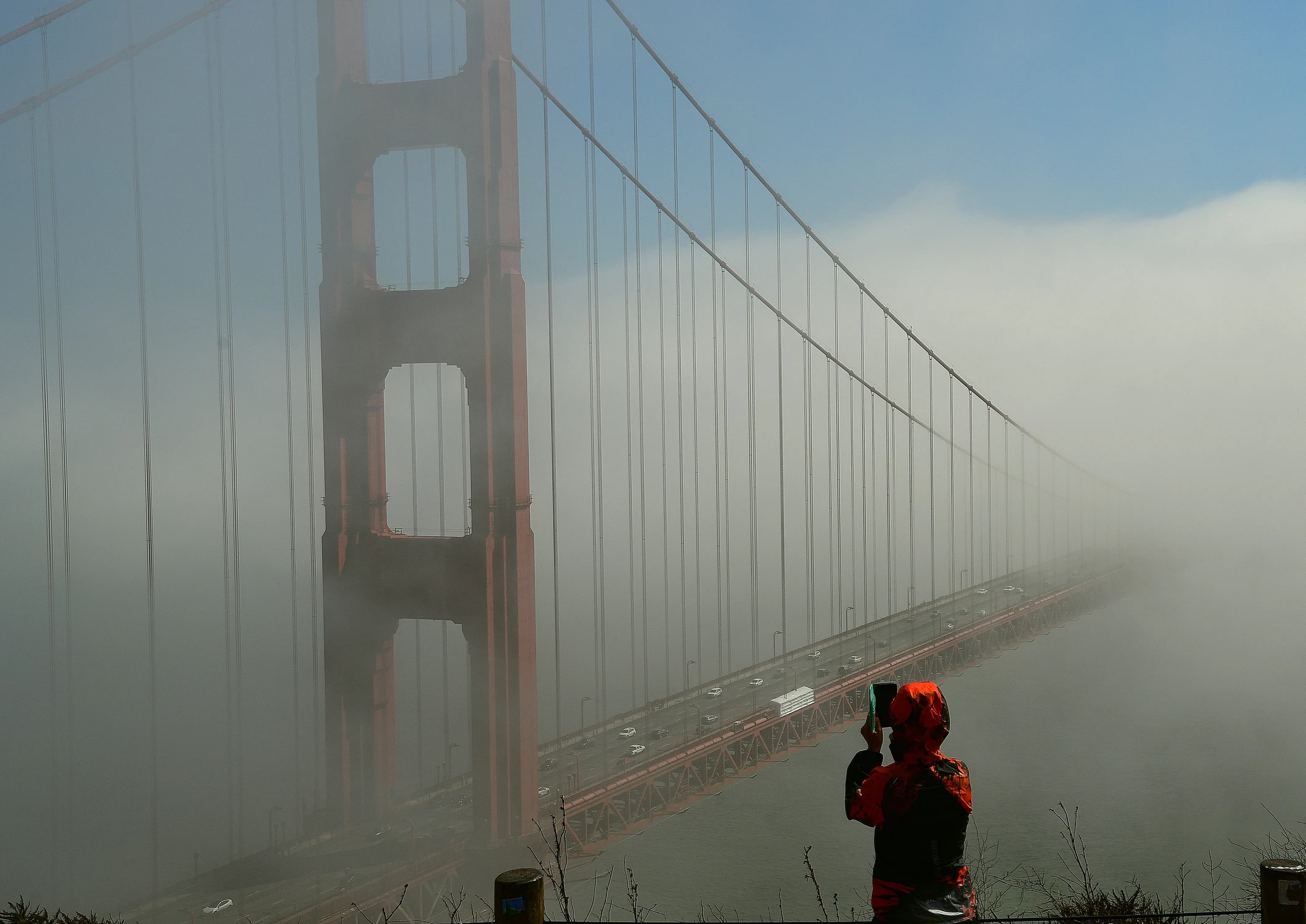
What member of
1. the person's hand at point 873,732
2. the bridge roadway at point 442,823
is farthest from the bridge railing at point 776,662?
the person's hand at point 873,732

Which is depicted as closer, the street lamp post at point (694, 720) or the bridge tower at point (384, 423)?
the bridge tower at point (384, 423)

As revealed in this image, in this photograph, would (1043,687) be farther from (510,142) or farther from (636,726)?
(510,142)

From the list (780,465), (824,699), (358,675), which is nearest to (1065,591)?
(780,465)

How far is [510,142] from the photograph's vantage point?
9406 mm

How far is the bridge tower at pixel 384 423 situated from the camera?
30.5 ft

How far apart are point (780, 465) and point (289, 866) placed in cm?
1283

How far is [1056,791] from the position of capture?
19.2m

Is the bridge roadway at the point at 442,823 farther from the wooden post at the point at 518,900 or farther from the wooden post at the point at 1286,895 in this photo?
the wooden post at the point at 1286,895

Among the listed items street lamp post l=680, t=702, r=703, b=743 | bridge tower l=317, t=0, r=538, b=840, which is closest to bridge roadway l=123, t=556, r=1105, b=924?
street lamp post l=680, t=702, r=703, b=743

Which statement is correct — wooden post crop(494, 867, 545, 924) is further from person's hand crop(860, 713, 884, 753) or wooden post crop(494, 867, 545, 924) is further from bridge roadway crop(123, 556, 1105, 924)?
bridge roadway crop(123, 556, 1105, 924)

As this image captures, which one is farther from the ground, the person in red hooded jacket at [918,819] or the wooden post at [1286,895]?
the person in red hooded jacket at [918,819]

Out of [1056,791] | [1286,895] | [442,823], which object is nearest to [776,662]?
[1056,791]

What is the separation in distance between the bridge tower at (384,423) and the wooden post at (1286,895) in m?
7.83

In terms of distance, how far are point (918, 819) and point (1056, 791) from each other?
772 inches
